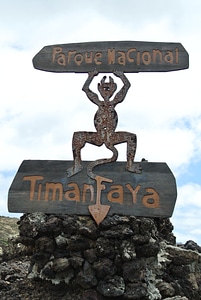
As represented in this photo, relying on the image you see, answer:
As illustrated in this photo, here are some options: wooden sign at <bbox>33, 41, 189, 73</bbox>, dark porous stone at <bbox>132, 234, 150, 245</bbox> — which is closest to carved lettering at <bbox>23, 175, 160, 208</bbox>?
dark porous stone at <bbox>132, 234, 150, 245</bbox>

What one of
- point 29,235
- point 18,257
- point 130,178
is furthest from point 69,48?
point 18,257

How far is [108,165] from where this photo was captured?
715 cm

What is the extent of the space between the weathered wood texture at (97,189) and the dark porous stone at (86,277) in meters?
0.92

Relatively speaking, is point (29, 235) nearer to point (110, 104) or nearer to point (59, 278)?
point (59, 278)

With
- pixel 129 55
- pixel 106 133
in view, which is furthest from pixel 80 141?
pixel 129 55

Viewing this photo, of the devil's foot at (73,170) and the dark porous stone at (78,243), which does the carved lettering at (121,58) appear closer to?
the devil's foot at (73,170)

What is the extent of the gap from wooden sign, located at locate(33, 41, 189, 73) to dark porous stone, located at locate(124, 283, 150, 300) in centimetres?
374

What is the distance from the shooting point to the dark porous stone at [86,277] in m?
6.11

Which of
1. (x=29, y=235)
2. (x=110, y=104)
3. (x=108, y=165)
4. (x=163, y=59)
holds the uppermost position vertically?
(x=163, y=59)

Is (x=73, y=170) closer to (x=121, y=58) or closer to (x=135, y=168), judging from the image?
(x=135, y=168)

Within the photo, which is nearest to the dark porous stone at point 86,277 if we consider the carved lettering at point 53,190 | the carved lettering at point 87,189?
the carved lettering at point 87,189

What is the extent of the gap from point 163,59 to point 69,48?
5.87 feet

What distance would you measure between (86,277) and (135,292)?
72 cm

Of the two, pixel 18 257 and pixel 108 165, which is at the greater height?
pixel 108 165
